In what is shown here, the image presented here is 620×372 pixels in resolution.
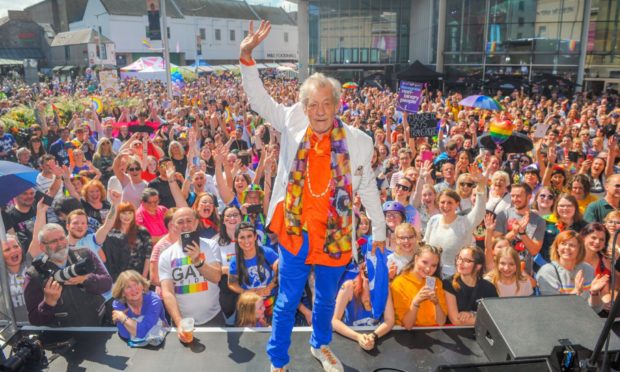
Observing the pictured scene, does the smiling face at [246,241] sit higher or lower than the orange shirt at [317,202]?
lower

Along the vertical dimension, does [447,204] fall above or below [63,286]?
above

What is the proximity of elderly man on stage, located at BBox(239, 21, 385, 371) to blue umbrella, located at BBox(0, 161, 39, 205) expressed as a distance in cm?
226

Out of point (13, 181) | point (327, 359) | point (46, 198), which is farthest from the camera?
point (46, 198)

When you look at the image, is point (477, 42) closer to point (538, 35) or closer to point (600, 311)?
point (538, 35)

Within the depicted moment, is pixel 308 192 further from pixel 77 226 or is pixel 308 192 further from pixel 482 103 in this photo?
pixel 482 103

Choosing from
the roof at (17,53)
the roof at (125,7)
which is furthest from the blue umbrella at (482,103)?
the roof at (17,53)

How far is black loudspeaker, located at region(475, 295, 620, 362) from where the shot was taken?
2.58 meters

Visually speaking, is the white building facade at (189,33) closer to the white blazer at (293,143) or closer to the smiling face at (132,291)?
the smiling face at (132,291)

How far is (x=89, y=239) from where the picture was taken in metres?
4.52

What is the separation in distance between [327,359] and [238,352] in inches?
25.4

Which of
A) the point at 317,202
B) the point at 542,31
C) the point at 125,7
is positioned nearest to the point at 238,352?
the point at 317,202

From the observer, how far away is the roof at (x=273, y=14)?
6750 centimetres

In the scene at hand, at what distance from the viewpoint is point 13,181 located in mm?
3682

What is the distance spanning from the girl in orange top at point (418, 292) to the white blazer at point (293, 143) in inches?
35.2
